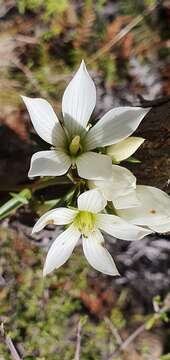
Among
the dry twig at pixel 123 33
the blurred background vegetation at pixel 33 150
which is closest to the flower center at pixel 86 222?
the blurred background vegetation at pixel 33 150

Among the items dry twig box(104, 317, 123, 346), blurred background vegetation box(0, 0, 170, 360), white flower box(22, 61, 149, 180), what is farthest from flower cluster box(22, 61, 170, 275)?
dry twig box(104, 317, 123, 346)

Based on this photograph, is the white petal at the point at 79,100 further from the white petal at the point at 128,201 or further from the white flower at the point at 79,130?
the white petal at the point at 128,201

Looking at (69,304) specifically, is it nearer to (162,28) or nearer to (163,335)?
(163,335)

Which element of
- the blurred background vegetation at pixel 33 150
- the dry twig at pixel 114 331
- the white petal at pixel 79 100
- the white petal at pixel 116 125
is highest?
the white petal at pixel 79 100

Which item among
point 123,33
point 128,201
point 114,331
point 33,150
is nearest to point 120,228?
point 128,201

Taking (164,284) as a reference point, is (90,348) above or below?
below

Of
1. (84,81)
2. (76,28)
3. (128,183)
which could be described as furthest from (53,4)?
(128,183)

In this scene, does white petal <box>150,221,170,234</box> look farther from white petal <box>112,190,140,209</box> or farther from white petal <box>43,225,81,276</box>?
white petal <box>43,225,81,276</box>
